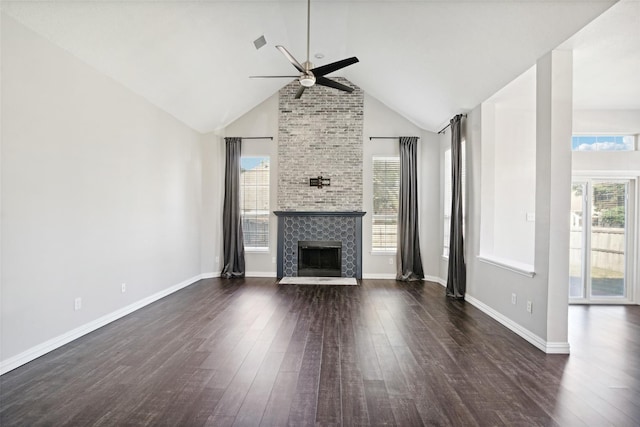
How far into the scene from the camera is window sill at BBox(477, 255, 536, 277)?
3.50 meters

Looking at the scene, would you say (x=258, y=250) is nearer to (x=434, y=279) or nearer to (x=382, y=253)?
(x=382, y=253)

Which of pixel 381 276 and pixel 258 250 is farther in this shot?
pixel 258 250

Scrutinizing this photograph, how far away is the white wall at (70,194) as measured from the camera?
280 centimetres

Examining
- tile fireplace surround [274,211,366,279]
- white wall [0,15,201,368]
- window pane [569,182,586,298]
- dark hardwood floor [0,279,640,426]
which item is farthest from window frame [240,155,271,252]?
window pane [569,182,586,298]

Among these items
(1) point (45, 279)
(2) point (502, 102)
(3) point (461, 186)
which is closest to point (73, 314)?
(1) point (45, 279)

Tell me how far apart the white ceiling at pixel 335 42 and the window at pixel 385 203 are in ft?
3.94

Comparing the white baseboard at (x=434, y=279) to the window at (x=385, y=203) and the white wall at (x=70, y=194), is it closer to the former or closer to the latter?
the window at (x=385, y=203)

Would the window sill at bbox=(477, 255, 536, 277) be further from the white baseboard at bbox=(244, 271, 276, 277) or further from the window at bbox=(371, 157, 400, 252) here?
the white baseboard at bbox=(244, 271, 276, 277)

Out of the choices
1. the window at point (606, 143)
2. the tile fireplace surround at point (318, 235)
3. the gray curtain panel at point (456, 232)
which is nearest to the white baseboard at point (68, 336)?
the tile fireplace surround at point (318, 235)

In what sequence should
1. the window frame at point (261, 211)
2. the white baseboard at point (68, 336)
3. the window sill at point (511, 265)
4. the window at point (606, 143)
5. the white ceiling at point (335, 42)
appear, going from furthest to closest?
the window frame at point (261, 211), the window at point (606, 143), the window sill at point (511, 265), the white ceiling at point (335, 42), the white baseboard at point (68, 336)

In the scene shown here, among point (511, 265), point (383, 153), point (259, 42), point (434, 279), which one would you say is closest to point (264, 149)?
point (259, 42)

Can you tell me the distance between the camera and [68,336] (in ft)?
11.0

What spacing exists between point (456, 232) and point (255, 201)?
396 centimetres

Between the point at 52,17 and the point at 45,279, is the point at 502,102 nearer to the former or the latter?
the point at 52,17
